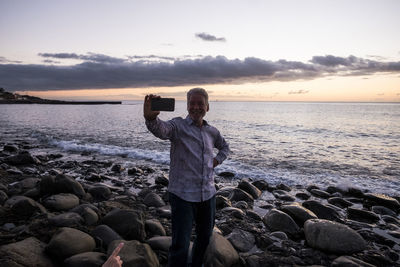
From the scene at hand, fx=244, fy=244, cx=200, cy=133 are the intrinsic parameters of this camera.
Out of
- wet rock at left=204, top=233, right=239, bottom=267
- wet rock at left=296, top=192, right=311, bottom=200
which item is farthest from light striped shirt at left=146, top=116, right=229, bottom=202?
wet rock at left=296, top=192, right=311, bottom=200

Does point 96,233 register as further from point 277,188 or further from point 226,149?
point 277,188

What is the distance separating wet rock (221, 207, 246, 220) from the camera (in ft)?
22.7

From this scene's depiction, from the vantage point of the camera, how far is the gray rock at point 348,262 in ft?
14.7

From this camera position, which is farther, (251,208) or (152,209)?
(251,208)

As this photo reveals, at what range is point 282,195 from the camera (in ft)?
30.2

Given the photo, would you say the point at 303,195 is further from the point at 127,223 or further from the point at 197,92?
the point at 197,92

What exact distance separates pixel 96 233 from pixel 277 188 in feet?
24.5

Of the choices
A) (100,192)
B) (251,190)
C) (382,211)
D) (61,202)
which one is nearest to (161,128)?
(61,202)

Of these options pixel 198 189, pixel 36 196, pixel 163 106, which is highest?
pixel 163 106

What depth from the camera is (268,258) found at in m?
4.86

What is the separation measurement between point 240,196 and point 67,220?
17.7 feet

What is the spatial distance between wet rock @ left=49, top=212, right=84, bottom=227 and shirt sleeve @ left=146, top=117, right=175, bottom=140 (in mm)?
3846

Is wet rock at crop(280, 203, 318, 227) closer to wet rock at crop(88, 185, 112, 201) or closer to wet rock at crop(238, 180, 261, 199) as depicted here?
wet rock at crop(238, 180, 261, 199)

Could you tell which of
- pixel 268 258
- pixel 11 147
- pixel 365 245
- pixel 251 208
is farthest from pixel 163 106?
pixel 11 147
